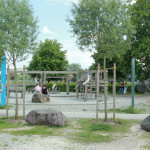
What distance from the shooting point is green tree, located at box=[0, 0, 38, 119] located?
9195mm

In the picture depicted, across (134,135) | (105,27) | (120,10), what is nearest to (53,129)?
(134,135)

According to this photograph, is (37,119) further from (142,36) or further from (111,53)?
(142,36)

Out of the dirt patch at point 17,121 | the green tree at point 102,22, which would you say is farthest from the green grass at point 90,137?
the green tree at point 102,22

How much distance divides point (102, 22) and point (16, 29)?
3.45m

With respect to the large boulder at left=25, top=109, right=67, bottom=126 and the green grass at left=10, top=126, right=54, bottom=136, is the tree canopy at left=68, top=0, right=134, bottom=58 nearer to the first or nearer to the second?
the large boulder at left=25, top=109, right=67, bottom=126

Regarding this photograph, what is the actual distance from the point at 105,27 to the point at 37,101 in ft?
27.2

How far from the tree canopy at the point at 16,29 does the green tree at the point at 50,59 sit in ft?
124

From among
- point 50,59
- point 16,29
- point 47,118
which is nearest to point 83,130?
point 47,118

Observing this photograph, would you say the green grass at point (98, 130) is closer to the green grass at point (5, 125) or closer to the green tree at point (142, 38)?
the green grass at point (5, 125)

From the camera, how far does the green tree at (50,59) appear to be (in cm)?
4791

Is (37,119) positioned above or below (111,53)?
below

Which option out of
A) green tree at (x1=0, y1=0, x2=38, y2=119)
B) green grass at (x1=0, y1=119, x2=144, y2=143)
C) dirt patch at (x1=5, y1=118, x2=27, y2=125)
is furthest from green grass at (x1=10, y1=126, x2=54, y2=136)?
green tree at (x1=0, y1=0, x2=38, y2=119)

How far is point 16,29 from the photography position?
A: 9.23m

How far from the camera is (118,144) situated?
19.5 feet
